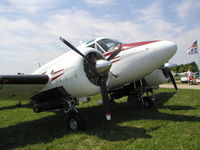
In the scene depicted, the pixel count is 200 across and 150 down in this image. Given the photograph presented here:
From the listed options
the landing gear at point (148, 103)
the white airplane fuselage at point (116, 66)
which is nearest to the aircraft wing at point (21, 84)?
the white airplane fuselage at point (116, 66)

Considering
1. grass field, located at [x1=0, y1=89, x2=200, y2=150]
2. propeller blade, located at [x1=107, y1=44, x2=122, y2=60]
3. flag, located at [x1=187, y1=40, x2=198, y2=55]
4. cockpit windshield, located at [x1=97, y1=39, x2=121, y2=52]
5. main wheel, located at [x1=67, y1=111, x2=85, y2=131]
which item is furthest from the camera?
flag, located at [x1=187, y1=40, x2=198, y2=55]

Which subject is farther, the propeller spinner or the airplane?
the airplane

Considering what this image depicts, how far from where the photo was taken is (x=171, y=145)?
4684 mm

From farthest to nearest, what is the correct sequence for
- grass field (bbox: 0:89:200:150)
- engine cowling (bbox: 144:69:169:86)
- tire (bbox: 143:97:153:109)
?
engine cowling (bbox: 144:69:169:86) < tire (bbox: 143:97:153:109) < grass field (bbox: 0:89:200:150)

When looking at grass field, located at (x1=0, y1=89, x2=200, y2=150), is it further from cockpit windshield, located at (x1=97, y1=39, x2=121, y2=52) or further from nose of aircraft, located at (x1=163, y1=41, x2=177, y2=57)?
cockpit windshield, located at (x1=97, y1=39, x2=121, y2=52)

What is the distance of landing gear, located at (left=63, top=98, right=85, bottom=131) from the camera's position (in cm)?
647

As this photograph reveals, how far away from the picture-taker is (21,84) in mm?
6414

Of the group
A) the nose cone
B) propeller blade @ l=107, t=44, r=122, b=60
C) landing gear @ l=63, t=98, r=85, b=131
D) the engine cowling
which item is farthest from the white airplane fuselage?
the engine cowling

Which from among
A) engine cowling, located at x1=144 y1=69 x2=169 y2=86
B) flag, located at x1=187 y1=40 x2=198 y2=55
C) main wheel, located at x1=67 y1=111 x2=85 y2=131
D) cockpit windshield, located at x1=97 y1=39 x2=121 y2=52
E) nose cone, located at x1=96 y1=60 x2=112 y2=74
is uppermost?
flag, located at x1=187 y1=40 x2=198 y2=55

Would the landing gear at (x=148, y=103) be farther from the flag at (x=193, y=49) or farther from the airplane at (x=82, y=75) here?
the flag at (x=193, y=49)

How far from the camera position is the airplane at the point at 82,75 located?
6312mm

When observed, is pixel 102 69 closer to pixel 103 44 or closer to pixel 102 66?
pixel 102 66

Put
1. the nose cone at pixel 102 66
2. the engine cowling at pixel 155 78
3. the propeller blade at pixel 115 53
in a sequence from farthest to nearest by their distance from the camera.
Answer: the engine cowling at pixel 155 78 < the propeller blade at pixel 115 53 < the nose cone at pixel 102 66

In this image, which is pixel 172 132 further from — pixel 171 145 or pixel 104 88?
pixel 104 88
